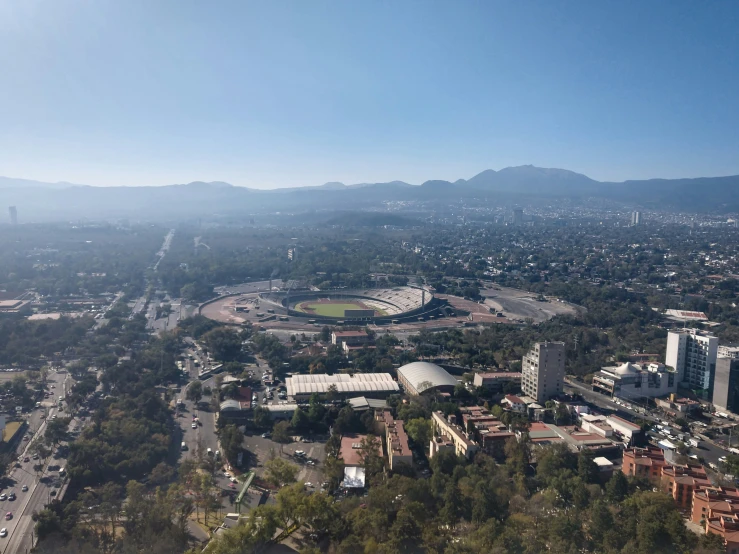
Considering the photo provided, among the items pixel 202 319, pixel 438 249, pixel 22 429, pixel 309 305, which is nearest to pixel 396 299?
pixel 309 305

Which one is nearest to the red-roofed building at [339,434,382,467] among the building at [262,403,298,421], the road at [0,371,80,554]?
the building at [262,403,298,421]

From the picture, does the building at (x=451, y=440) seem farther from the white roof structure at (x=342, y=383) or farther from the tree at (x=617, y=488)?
the white roof structure at (x=342, y=383)

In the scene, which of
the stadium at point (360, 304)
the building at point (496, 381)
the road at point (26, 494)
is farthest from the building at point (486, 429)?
the stadium at point (360, 304)

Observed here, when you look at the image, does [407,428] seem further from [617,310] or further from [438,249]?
[438,249]

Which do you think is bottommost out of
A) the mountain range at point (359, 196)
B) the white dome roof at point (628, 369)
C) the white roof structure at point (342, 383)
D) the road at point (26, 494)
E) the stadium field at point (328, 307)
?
the stadium field at point (328, 307)

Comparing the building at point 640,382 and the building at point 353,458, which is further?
the building at point 640,382
